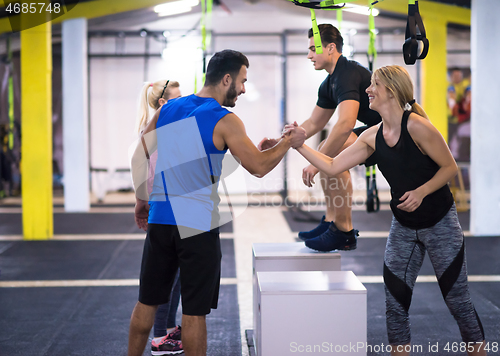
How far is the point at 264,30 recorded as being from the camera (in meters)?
9.89

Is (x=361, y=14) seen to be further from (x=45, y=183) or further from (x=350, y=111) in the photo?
(x=350, y=111)

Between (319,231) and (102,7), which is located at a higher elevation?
(102,7)

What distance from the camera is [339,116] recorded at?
251 cm

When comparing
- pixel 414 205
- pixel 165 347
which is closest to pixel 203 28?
pixel 414 205

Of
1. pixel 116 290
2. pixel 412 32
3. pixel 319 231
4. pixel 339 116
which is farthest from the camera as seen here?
pixel 116 290

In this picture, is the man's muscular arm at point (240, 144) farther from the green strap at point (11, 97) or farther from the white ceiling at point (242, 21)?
the green strap at point (11, 97)

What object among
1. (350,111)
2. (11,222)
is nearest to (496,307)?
(350,111)

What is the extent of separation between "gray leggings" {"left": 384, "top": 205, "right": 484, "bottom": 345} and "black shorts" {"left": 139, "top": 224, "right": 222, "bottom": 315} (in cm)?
81

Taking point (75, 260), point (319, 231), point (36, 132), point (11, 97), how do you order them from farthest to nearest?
point (11, 97), point (36, 132), point (75, 260), point (319, 231)

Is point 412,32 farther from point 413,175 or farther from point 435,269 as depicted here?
point 435,269

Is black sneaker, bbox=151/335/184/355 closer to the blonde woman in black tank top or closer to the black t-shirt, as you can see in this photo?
the blonde woman in black tank top

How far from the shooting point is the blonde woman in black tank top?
1993mm

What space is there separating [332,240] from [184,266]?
101 centimetres

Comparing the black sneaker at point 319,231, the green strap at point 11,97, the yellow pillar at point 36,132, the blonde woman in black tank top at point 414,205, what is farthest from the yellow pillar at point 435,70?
the green strap at point 11,97
